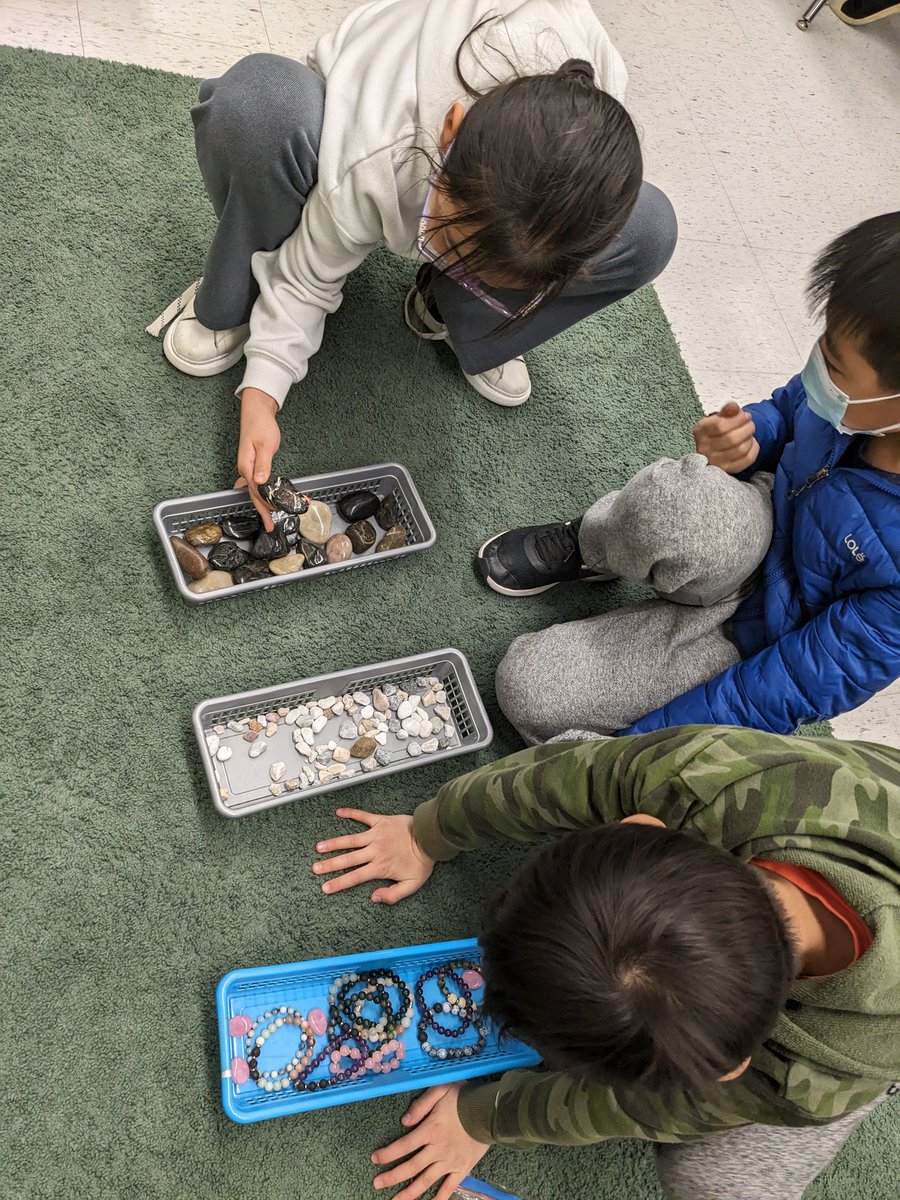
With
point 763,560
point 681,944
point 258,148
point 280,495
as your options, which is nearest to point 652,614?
point 763,560

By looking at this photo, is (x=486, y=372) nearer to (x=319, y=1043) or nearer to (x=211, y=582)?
(x=211, y=582)

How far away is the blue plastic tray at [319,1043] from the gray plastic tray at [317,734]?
18 centimetres

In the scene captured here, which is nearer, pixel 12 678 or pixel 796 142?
pixel 12 678

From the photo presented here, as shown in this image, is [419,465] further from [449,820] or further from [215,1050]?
[215,1050]

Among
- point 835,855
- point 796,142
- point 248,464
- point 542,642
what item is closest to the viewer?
point 835,855

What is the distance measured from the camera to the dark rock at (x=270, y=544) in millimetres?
1111

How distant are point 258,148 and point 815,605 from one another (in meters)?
0.80

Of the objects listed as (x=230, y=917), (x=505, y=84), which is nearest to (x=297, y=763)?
(x=230, y=917)

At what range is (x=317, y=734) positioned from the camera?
111 cm

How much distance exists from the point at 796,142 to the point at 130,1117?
2.00 metres

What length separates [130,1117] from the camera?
93 cm

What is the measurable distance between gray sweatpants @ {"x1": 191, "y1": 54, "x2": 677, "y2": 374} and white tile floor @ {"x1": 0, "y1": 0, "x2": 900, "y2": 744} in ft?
1.44

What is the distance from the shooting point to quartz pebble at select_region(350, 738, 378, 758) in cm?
110

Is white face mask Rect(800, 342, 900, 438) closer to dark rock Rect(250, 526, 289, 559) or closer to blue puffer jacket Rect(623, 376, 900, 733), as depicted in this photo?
blue puffer jacket Rect(623, 376, 900, 733)
